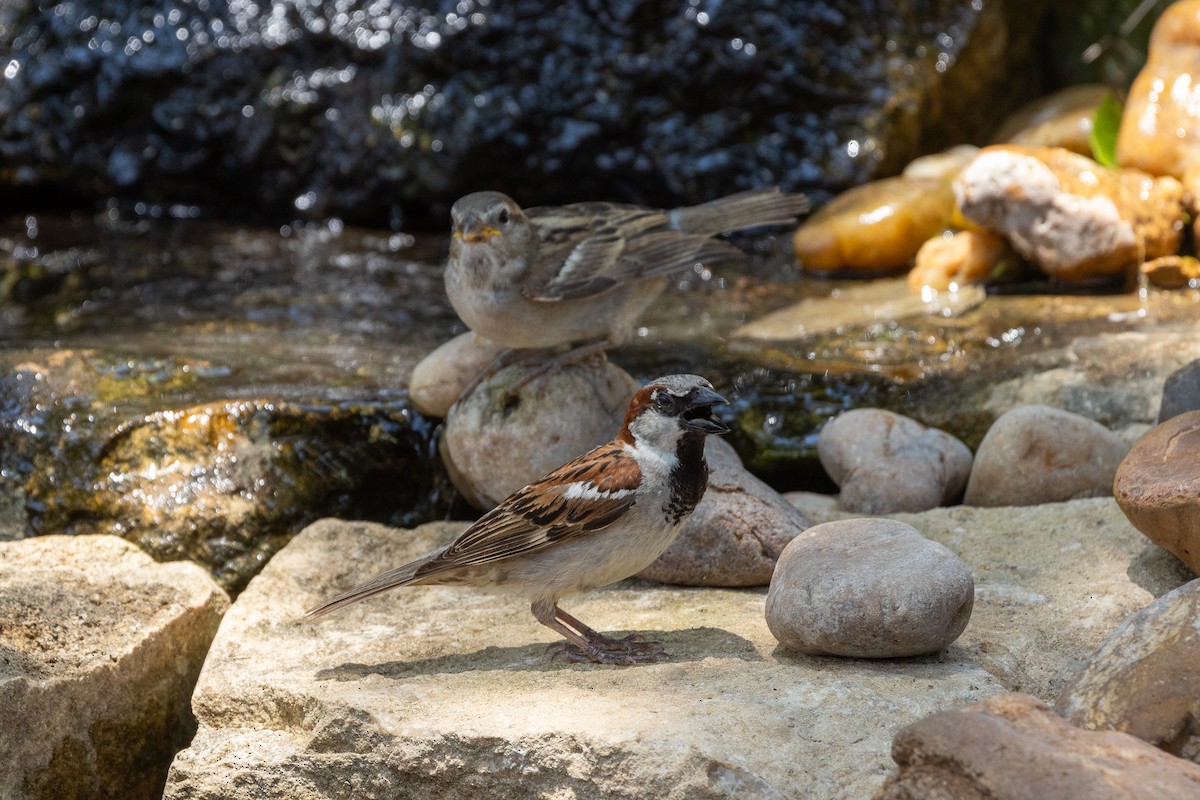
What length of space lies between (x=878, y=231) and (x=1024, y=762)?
5941 millimetres

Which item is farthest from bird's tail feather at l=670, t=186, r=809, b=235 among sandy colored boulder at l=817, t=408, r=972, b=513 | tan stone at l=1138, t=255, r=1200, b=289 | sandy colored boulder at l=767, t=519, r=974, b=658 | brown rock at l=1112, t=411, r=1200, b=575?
sandy colored boulder at l=767, t=519, r=974, b=658

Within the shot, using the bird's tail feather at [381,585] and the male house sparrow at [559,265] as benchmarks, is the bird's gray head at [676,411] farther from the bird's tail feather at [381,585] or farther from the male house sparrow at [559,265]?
the male house sparrow at [559,265]

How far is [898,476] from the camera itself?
5367 mm

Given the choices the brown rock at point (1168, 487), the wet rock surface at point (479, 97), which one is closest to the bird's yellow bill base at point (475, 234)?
the brown rock at point (1168, 487)

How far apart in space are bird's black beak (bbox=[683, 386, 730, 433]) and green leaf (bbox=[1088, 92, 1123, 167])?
5448 millimetres

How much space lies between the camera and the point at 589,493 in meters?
4.05

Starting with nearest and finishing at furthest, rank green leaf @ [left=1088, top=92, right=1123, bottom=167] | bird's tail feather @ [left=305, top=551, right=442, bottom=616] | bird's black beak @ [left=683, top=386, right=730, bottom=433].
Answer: bird's black beak @ [left=683, top=386, right=730, bottom=433] < bird's tail feather @ [left=305, top=551, right=442, bottom=616] < green leaf @ [left=1088, top=92, right=1123, bottom=167]

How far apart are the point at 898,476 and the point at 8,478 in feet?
12.5

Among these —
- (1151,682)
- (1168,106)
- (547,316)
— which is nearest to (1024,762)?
(1151,682)

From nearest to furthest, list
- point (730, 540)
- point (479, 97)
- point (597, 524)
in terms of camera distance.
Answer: point (597, 524), point (730, 540), point (479, 97)

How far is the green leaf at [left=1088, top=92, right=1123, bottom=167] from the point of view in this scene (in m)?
8.41

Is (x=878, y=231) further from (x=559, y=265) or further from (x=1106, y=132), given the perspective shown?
(x=559, y=265)

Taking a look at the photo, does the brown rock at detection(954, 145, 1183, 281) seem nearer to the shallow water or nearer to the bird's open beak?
the shallow water

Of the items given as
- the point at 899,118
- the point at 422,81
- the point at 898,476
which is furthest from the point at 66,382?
the point at 899,118
